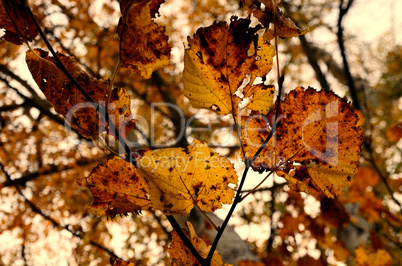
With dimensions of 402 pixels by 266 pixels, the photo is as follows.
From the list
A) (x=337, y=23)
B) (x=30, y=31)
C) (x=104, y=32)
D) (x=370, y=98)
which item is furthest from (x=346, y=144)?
(x=104, y=32)

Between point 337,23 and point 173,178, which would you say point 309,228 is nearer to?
point 337,23

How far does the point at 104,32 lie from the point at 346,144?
9.79 ft

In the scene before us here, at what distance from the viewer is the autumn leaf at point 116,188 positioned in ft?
1.21

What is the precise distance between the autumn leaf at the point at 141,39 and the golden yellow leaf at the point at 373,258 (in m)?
1.69

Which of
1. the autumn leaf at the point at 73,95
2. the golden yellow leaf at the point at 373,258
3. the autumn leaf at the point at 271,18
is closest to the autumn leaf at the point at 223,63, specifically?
the autumn leaf at the point at 271,18

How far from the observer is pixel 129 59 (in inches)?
13.9

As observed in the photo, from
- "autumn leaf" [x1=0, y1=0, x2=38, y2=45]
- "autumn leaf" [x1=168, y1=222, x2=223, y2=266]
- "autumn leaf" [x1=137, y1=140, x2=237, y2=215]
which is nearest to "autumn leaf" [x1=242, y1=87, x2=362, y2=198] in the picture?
"autumn leaf" [x1=137, y1=140, x2=237, y2=215]

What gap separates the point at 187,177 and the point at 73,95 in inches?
8.3

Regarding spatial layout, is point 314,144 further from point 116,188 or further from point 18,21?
point 18,21

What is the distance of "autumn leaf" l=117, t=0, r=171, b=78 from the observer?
0.94ft

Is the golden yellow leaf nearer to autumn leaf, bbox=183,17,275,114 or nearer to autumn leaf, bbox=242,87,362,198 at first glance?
autumn leaf, bbox=242,87,362,198

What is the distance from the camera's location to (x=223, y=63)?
33 centimetres

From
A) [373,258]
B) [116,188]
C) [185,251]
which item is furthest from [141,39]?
[373,258]

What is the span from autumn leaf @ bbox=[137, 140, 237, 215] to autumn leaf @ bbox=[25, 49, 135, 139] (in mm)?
98
